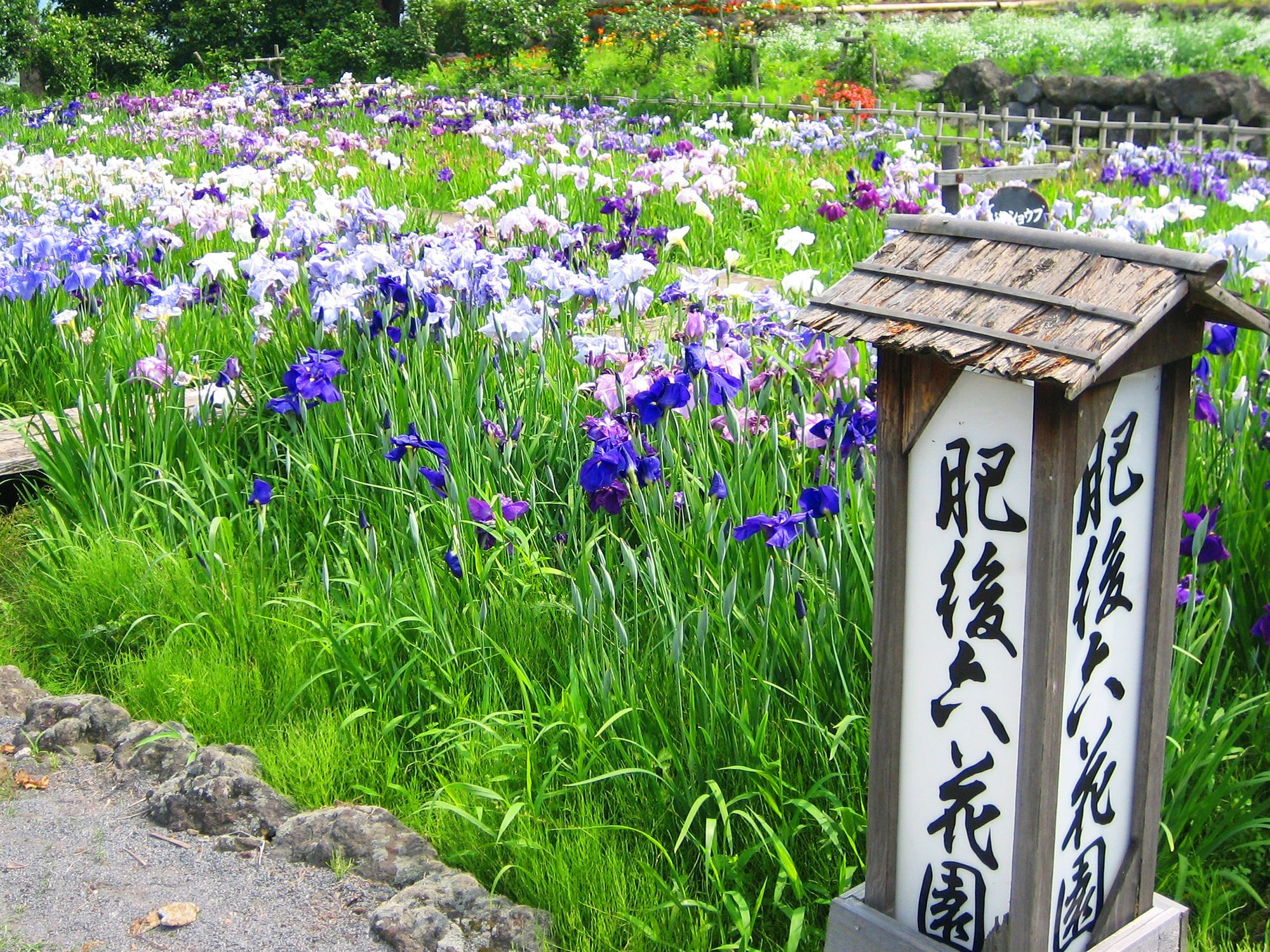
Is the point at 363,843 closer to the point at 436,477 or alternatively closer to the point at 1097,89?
the point at 436,477

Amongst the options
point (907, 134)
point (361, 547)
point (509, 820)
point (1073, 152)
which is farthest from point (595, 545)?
point (1073, 152)

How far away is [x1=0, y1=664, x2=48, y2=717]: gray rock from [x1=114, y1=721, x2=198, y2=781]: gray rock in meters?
0.38

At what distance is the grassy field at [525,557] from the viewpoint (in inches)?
78.4

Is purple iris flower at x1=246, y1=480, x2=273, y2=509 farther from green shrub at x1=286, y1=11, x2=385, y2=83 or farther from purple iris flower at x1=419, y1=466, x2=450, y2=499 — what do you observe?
green shrub at x1=286, y1=11, x2=385, y2=83

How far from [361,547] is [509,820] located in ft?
2.91

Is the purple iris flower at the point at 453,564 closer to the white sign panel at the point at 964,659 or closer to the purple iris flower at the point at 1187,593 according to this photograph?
the white sign panel at the point at 964,659

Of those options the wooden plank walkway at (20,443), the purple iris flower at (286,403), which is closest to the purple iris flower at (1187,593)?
the purple iris flower at (286,403)

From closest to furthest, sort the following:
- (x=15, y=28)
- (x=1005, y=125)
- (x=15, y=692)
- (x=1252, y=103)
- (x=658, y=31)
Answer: (x=15, y=692), (x=1005, y=125), (x=1252, y=103), (x=658, y=31), (x=15, y=28)

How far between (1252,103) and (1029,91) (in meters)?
2.94

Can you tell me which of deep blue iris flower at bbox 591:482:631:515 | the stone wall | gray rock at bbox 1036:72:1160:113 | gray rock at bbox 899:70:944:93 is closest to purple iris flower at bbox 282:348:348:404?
deep blue iris flower at bbox 591:482:631:515

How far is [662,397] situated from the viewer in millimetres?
2301

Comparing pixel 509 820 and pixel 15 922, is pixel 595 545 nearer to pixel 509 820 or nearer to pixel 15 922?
pixel 509 820

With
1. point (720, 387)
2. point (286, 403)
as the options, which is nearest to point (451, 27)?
point (286, 403)

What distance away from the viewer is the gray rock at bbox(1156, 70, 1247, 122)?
13.2m
